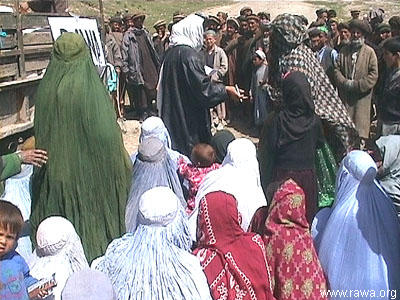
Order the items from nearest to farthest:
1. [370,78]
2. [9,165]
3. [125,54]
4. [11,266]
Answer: [11,266] → [9,165] → [370,78] → [125,54]

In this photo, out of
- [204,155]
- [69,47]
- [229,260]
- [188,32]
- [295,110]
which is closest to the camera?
[229,260]

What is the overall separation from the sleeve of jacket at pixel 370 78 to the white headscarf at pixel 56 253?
4962 mm

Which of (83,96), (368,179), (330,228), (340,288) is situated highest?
(83,96)

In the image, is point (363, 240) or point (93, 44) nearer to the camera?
point (363, 240)

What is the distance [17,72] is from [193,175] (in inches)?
119

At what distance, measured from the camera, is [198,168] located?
469 centimetres

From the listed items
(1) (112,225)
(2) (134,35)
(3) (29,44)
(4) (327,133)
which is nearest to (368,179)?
(4) (327,133)

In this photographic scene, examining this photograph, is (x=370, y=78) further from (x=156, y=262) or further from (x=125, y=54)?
(x=156, y=262)

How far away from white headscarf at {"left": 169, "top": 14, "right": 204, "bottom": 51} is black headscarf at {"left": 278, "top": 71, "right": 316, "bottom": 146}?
1180 millimetres

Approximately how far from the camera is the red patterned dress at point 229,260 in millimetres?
3309

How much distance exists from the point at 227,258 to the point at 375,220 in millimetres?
880

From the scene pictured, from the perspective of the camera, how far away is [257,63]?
938 centimetres

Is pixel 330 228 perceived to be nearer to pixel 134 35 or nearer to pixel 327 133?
pixel 327 133

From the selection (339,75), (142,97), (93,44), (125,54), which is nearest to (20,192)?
(93,44)
